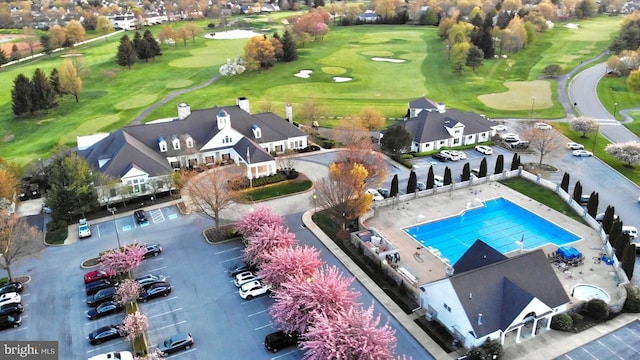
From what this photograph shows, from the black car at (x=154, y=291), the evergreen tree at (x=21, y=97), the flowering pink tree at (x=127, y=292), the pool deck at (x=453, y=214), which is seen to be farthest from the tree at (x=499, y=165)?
the evergreen tree at (x=21, y=97)

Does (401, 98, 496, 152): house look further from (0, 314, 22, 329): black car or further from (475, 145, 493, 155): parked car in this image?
(0, 314, 22, 329): black car

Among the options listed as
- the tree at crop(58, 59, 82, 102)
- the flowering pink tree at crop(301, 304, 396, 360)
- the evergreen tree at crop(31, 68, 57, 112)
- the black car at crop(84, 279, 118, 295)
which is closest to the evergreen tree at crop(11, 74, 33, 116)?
the evergreen tree at crop(31, 68, 57, 112)

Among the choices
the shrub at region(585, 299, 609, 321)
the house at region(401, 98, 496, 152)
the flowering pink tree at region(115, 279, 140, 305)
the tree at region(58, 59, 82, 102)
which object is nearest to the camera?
the shrub at region(585, 299, 609, 321)

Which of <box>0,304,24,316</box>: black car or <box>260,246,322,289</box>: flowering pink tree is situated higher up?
<box>260,246,322,289</box>: flowering pink tree

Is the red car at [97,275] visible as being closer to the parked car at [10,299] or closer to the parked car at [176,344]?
the parked car at [10,299]

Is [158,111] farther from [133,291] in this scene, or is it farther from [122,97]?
[133,291]

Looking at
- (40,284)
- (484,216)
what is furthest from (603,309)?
(40,284)
